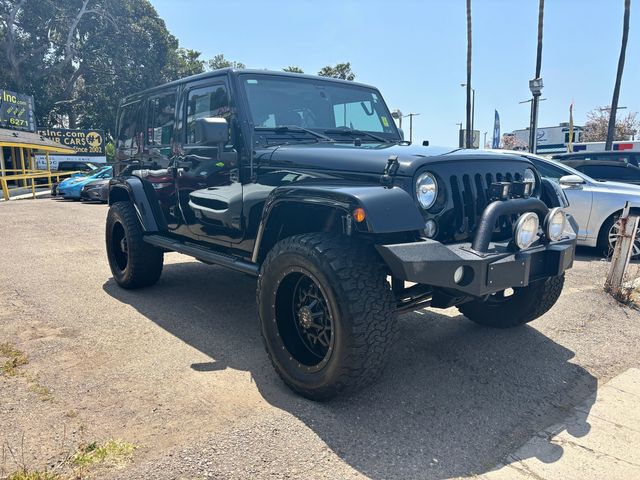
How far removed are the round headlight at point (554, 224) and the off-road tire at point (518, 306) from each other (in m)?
0.63

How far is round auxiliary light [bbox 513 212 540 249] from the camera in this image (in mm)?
2855

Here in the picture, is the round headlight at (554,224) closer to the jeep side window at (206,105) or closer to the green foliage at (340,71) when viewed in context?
the jeep side window at (206,105)

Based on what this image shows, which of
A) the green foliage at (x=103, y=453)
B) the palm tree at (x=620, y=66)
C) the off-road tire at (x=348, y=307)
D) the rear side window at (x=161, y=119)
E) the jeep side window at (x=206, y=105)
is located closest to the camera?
the green foliage at (x=103, y=453)

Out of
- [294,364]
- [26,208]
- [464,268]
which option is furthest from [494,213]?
[26,208]

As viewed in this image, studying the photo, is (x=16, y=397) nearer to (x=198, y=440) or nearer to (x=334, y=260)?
(x=198, y=440)

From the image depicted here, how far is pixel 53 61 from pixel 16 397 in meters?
43.2

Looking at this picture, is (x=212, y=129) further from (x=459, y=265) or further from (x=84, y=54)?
(x=84, y=54)

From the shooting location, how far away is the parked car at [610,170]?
347 inches

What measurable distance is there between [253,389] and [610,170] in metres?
8.39

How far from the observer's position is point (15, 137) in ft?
79.9

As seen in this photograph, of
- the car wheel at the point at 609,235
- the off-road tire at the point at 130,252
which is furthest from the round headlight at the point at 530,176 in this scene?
the car wheel at the point at 609,235

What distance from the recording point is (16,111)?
2731 cm

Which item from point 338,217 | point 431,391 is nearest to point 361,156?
point 338,217

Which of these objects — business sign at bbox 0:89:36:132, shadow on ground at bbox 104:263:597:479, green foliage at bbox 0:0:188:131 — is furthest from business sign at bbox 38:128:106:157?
shadow on ground at bbox 104:263:597:479
